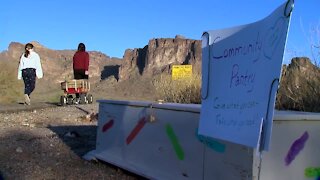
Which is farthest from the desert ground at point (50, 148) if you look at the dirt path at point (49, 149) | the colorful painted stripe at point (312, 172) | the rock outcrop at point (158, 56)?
the rock outcrop at point (158, 56)

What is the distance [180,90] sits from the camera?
14938mm

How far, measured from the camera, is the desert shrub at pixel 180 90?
14.0 m

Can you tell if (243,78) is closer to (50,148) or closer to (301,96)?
(50,148)

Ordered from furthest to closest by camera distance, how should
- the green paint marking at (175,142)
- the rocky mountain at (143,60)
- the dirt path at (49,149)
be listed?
the rocky mountain at (143,60) → the dirt path at (49,149) → the green paint marking at (175,142)

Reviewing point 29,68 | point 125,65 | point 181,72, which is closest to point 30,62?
point 29,68

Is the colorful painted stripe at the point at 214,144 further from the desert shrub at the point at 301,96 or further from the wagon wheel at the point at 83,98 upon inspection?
the wagon wheel at the point at 83,98

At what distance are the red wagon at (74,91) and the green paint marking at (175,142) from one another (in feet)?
44.4

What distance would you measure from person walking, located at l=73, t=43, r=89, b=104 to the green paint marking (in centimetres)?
1295

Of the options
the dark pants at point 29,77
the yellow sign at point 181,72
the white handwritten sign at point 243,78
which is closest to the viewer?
the white handwritten sign at point 243,78

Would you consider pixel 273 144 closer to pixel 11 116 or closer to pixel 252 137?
pixel 252 137

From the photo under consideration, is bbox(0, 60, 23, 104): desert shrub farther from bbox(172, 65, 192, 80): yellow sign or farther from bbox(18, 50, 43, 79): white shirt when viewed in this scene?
bbox(172, 65, 192, 80): yellow sign

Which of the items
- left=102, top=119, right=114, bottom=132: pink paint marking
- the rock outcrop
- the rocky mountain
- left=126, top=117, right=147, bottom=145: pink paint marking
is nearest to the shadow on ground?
left=102, top=119, right=114, bottom=132: pink paint marking

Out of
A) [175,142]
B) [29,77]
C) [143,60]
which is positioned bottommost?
[175,142]

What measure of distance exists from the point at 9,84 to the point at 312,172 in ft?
76.0
